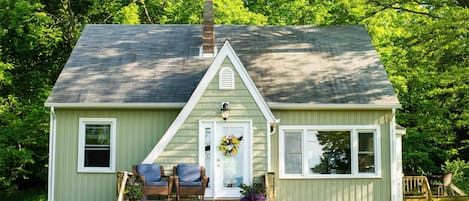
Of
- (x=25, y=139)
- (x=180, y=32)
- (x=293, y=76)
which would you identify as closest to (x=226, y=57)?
(x=293, y=76)

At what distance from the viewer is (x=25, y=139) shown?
20875 millimetres

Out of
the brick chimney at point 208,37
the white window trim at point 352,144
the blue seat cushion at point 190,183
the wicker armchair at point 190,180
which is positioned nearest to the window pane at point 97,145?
the wicker armchair at point 190,180

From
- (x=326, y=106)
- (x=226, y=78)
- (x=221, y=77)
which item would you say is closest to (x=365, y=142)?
(x=326, y=106)

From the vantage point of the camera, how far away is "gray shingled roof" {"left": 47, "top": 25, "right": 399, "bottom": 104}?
14234 mm

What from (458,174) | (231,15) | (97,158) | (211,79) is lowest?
(458,174)

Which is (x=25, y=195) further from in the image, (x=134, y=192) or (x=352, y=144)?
(x=352, y=144)

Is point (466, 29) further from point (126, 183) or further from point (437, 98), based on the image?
point (126, 183)

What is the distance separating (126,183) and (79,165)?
6.59 ft

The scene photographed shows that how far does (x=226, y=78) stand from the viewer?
13.1m

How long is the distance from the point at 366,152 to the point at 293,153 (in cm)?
180

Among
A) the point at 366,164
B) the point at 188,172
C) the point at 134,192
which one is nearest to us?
the point at 134,192

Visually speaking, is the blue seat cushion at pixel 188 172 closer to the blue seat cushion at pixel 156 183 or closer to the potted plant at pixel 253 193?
the blue seat cushion at pixel 156 183

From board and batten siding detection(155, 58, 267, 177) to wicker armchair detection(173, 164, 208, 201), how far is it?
266mm

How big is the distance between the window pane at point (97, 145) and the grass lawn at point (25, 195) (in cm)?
908
